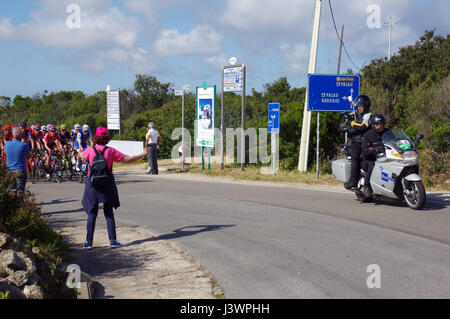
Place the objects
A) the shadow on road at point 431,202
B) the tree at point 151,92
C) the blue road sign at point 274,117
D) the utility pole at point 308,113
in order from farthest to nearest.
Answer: the tree at point 151,92 → the blue road sign at point 274,117 → the utility pole at point 308,113 → the shadow on road at point 431,202

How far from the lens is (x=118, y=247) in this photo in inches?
310

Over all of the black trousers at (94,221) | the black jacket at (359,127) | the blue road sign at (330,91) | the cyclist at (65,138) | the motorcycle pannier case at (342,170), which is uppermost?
the blue road sign at (330,91)

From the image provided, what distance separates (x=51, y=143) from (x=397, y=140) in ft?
39.2

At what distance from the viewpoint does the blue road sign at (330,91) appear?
16703mm

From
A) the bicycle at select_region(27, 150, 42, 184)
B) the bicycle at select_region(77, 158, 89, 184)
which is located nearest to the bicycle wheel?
the bicycle at select_region(27, 150, 42, 184)

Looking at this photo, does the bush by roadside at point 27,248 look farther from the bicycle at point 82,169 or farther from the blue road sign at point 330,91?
the blue road sign at point 330,91

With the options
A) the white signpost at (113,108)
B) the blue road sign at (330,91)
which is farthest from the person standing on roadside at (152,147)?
the white signpost at (113,108)

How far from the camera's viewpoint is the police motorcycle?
33.9 feet

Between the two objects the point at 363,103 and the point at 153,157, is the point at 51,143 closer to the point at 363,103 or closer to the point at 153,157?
the point at 153,157

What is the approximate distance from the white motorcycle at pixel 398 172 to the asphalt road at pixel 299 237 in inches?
12.4

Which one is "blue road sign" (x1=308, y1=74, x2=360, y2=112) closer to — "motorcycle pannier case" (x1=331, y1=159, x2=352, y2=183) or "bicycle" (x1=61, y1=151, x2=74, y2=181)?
"motorcycle pannier case" (x1=331, y1=159, x2=352, y2=183)

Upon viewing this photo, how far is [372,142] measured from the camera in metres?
11.0

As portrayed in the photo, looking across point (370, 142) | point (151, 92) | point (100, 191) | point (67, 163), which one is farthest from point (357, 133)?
point (151, 92)

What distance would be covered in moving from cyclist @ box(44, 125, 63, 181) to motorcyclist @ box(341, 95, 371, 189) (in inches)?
416
